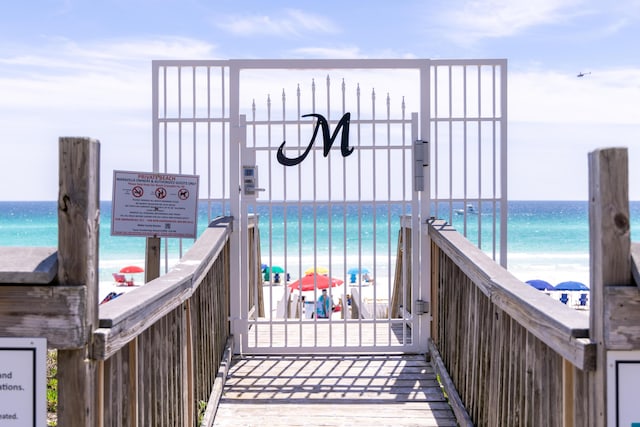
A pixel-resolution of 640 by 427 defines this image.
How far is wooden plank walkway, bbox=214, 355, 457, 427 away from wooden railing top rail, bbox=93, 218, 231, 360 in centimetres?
109

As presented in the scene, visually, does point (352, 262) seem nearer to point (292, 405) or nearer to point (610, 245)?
point (292, 405)

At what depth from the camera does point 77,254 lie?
2.10m

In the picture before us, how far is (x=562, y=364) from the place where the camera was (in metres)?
2.43

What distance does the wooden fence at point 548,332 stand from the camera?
2.12 m

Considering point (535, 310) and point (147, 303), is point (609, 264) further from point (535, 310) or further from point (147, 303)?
point (147, 303)

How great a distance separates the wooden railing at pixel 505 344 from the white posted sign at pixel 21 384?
1772 mm

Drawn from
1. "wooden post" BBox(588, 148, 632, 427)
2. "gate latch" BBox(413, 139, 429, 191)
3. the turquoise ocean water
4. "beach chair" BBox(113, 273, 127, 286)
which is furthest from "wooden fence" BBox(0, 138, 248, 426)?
the turquoise ocean water

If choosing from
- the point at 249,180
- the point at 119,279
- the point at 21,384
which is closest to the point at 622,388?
the point at 21,384

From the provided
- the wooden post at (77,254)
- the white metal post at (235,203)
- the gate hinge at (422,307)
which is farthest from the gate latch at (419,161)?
the wooden post at (77,254)

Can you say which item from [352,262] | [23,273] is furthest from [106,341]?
[352,262]

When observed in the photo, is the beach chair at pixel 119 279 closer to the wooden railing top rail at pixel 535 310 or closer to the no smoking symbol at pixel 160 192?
the no smoking symbol at pixel 160 192

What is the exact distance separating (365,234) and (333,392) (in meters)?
43.2

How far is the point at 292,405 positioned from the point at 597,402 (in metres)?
2.79

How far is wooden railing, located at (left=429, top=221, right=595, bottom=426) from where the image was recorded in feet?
7.73
